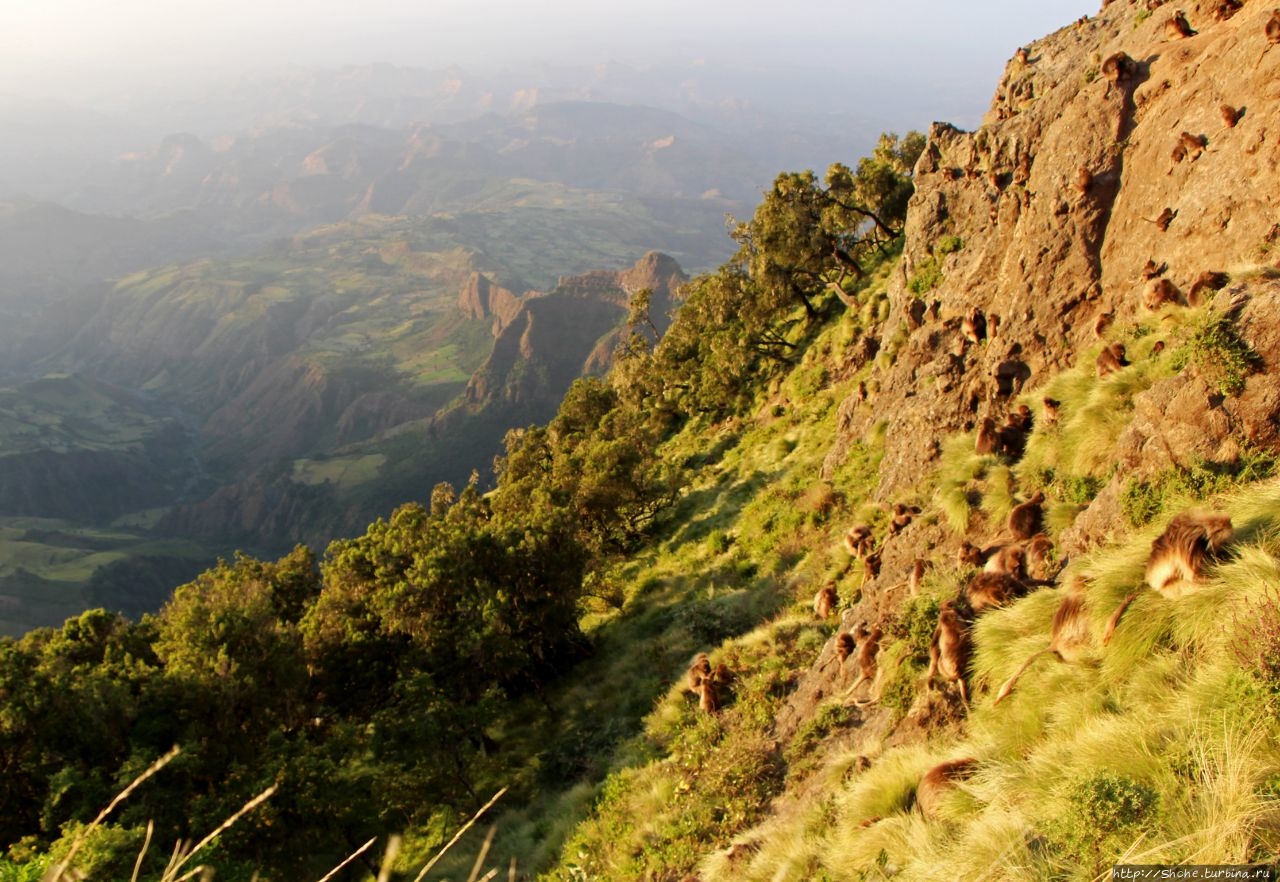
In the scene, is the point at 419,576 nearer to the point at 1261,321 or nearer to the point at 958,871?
the point at 958,871

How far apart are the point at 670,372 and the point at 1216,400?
143ft

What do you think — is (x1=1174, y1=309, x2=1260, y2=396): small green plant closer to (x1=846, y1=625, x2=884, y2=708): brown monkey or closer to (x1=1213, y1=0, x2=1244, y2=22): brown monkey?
(x1=846, y1=625, x2=884, y2=708): brown monkey

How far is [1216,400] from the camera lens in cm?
938

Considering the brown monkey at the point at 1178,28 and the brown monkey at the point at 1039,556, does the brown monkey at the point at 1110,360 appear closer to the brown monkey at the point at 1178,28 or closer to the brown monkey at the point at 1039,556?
the brown monkey at the point at 1039,556

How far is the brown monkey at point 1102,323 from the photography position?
14883mm

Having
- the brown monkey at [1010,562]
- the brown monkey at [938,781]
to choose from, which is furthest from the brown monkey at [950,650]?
the brown monkey at [938,781]

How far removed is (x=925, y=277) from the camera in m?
28.5

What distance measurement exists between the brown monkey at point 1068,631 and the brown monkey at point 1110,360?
6451 millimetres

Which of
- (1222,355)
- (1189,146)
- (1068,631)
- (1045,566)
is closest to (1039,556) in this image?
(1045,566)

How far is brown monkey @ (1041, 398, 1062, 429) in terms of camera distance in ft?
43.7

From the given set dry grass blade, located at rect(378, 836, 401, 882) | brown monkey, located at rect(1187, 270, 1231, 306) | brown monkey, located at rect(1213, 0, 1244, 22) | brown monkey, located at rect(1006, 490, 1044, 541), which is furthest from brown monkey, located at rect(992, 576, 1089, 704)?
brown monkey, located at rect(1213, 0, 1244, 22)

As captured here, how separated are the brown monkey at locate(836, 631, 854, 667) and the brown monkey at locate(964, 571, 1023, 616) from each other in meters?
3.10

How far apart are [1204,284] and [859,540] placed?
8761 mm

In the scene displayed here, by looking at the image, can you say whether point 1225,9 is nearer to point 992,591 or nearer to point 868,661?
point 992,591
